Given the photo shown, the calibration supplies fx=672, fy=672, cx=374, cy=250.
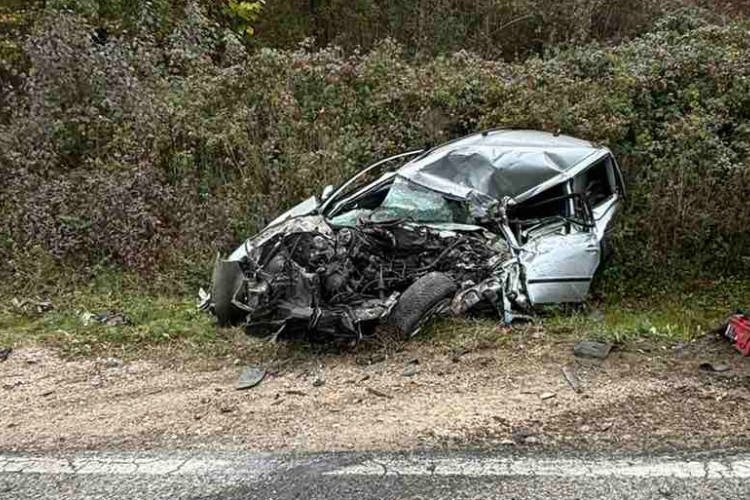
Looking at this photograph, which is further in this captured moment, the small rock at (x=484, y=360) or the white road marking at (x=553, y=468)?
the small rock at (x=484, y=360)

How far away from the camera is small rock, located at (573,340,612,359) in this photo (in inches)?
181

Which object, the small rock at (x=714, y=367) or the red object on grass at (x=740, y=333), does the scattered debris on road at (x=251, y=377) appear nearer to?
the small rock at (x=714, y=367)

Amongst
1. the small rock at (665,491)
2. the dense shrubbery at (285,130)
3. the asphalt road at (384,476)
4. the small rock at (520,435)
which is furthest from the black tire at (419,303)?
the dense shrubbery at (285,130)

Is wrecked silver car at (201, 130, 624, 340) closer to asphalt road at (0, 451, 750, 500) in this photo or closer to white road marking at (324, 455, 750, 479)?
asphalt road at (0, 451, 750, 500)

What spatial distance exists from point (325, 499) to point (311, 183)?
5.65 metres

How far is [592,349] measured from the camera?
15.3 ft

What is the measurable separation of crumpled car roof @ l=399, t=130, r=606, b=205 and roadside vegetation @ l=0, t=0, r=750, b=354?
4.12 feet

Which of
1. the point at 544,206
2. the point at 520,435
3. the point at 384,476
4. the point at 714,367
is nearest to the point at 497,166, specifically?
the point at 544,206

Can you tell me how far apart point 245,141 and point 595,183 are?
14.9ft

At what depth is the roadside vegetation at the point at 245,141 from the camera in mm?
7125

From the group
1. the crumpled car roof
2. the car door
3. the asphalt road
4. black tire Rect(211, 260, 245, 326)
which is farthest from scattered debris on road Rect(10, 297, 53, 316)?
the car door

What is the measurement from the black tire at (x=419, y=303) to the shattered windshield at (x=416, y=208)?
774 millimetres

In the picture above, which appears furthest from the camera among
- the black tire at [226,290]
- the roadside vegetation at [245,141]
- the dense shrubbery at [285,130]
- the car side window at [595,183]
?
the dense shrubbery at [285,130]

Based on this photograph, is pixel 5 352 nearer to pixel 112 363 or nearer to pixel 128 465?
pixel 112 363
